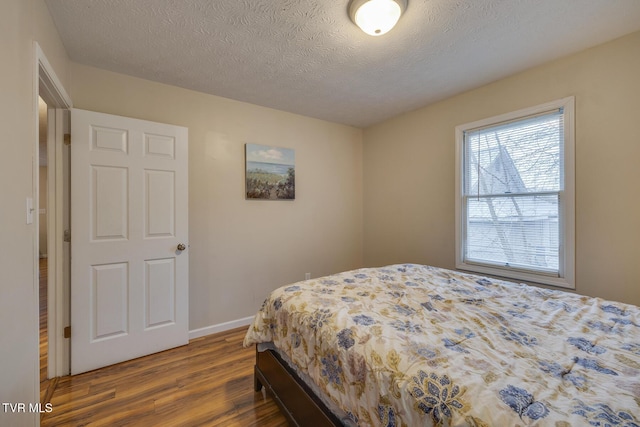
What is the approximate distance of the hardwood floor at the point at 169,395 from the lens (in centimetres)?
160

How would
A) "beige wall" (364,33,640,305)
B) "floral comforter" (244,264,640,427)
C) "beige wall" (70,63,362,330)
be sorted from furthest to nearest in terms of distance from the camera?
1. "beige wall" (70,63,362,330)
2. "beige wall" (364,33,640,305)
3. "floral comforter" (244,264,640,427)

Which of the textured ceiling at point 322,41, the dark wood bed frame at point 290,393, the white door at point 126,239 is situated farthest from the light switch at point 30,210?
the dark wood bed frame at point 290,393

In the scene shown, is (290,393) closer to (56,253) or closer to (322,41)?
(56,253)

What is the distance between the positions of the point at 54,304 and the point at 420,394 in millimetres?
2551

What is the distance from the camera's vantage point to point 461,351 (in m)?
1.01

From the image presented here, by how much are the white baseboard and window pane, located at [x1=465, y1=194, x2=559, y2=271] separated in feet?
8.00

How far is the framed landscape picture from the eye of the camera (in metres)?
2.92

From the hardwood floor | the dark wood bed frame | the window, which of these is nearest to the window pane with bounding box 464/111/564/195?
the window

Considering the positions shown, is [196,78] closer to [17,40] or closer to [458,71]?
[17,40]

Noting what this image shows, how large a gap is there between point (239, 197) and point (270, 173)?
45 centimetres

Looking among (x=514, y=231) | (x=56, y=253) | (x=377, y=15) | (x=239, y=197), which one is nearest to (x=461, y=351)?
(x=377, y=15)

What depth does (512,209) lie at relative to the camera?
2381 millimetres

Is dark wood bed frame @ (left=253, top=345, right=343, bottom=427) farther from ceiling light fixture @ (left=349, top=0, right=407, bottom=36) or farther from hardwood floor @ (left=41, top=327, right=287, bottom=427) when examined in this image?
ceiling light fixture @ (left=349, top=0, right=407, bottom=36)

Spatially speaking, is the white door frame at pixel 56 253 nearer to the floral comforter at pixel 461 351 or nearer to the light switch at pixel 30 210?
the light switch at pixel 30 210
